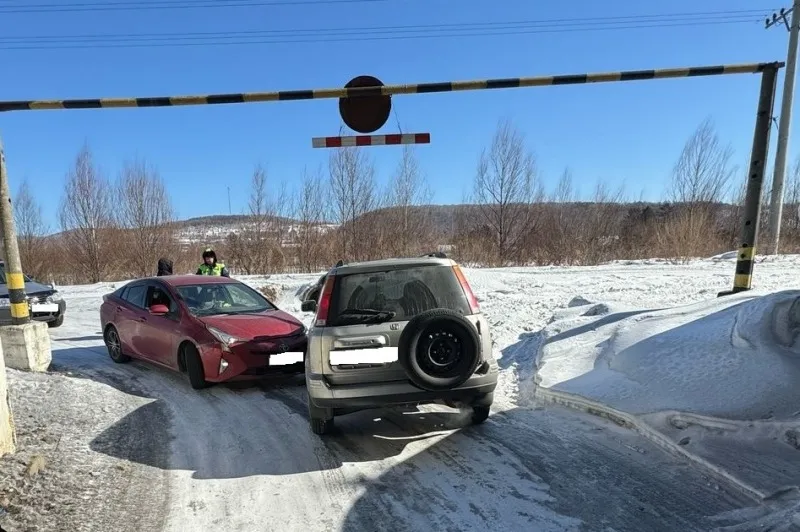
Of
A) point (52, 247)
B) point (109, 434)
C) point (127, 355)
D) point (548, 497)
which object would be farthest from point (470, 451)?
point (52, 247)

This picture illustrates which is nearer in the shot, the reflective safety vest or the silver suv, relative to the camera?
the silver suv

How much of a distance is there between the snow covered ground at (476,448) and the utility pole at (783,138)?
19748 millimetres

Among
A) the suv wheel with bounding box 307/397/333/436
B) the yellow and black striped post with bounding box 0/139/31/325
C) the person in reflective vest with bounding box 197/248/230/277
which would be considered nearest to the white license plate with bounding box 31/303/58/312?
the person in reflective vest with bounding box 197/248/230/277

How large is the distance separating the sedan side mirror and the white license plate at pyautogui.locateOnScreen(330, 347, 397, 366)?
13.3 ft

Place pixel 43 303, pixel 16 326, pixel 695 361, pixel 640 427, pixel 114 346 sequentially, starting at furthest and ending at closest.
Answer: pixel 43 303 < pixel 114 346 < pixel 16 326 < pixel 695 361 < pixel 640 427

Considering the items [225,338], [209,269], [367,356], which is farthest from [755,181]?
[209,269]

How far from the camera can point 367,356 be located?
13.8 ft

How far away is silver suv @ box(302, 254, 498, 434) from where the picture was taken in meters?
4.16

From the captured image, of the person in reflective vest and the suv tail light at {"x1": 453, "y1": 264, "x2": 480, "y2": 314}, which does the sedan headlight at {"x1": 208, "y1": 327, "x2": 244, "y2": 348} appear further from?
the person in reflective vest

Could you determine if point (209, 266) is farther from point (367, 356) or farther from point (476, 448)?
point (476, 448)

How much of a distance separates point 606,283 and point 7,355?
1280 cm

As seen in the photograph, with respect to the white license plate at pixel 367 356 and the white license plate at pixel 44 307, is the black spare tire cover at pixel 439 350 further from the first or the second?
the white license plate at pixel 44 307

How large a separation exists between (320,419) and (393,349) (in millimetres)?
1048

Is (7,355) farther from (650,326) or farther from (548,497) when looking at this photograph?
(650,326)
